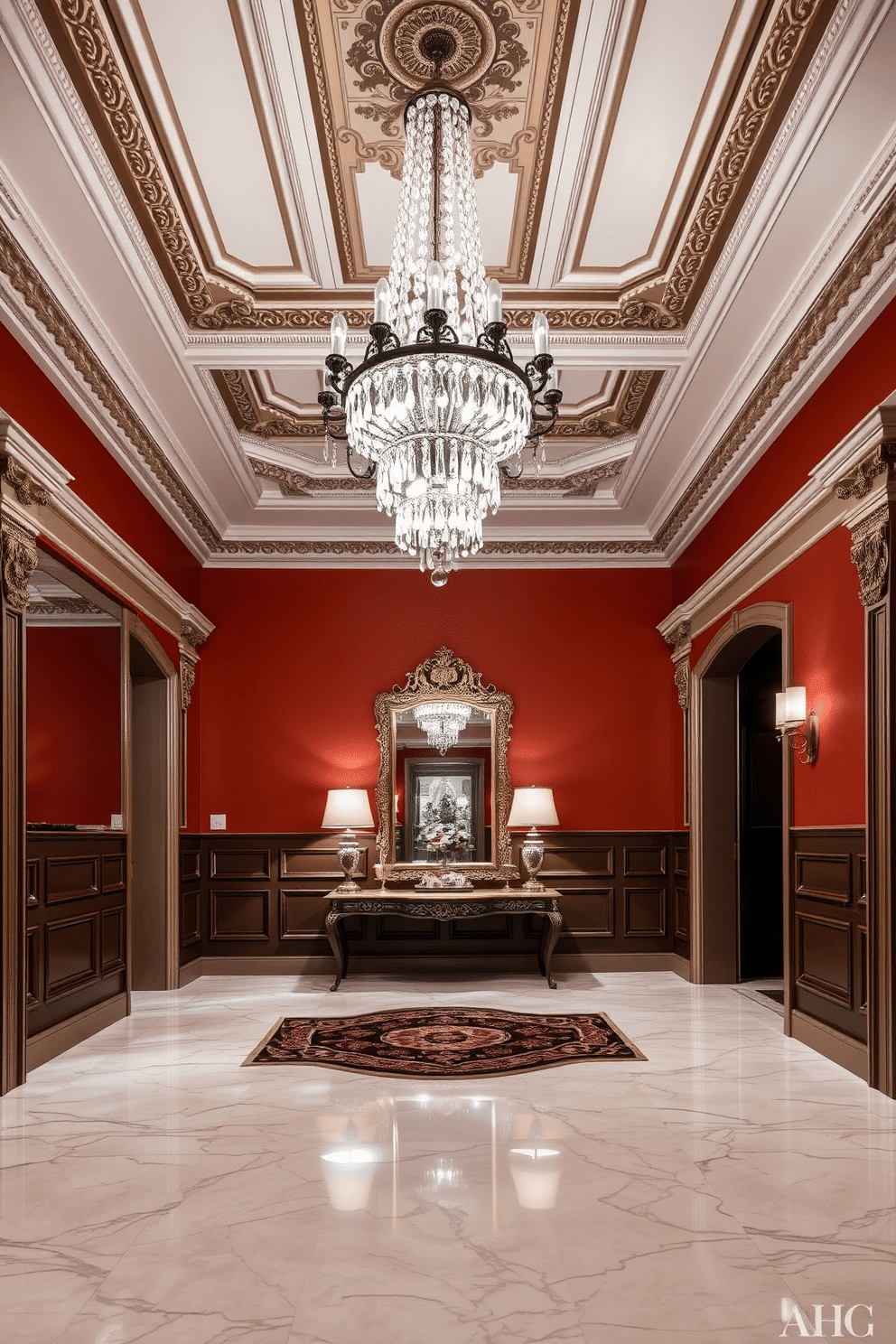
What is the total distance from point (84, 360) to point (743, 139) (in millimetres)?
3235

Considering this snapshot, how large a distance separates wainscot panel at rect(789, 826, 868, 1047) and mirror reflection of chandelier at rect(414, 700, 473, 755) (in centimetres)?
370

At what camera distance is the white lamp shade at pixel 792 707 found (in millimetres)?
5773

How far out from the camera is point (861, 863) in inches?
195

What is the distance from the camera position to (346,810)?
855cm

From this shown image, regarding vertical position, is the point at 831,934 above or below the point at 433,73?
below

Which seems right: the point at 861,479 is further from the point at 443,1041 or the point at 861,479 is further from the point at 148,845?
the point at 148,845

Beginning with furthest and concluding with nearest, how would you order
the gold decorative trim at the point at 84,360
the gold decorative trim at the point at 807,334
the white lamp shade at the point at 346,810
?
the white lamp shade at the point at 346,810, the gold decorative trim at the point at 84,360, the gold decorative trim at the point at 807,334

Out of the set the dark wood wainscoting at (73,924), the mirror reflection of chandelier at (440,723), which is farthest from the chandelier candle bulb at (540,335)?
the mirror reflection of chandelier at (440,723)

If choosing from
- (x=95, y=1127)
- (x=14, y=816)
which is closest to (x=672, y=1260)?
(x=95, y=1127)

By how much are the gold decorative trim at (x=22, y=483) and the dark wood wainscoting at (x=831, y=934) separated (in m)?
4.19

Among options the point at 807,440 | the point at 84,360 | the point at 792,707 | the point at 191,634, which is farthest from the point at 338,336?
the point at 191,634

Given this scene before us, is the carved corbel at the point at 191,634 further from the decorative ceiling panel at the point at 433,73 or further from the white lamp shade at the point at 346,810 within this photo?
the decorative ceiling panel at the point at 433,73

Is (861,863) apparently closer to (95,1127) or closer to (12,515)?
(95,1127)

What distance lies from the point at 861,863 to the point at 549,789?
4.02 meters
